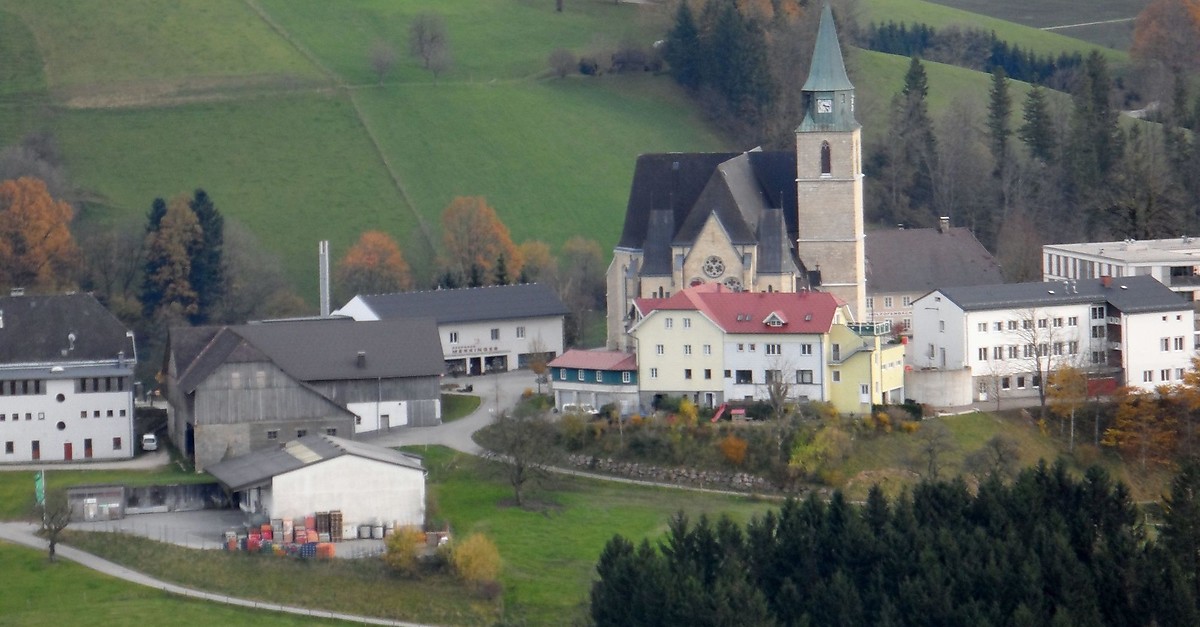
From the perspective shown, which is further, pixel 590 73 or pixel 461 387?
pixel 590 73

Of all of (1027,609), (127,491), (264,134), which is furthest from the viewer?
(264,134)

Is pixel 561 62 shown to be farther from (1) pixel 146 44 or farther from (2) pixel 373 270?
(2) pixel 373 270

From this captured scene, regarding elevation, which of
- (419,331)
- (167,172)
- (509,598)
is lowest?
(509,598)

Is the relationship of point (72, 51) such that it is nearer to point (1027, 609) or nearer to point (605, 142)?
point (605, 142)

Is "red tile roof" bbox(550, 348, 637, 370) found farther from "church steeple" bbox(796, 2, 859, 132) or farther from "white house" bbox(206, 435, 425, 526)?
"church steeple" bbox(796, 2, 859, 132)

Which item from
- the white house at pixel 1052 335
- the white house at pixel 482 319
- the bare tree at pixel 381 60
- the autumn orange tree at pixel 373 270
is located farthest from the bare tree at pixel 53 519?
the bare tree at pixel 381 60

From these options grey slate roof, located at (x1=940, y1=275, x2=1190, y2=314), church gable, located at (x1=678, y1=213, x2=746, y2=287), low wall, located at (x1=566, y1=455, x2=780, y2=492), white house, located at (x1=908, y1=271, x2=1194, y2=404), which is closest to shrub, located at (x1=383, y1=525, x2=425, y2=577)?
low wall, located at (x1=566, y1=455, x2=780, y2=492)

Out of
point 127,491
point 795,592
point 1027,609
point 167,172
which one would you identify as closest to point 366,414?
point 127,491

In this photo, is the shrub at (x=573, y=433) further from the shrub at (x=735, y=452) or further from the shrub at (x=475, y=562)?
the shrub at (x=475, y=562)

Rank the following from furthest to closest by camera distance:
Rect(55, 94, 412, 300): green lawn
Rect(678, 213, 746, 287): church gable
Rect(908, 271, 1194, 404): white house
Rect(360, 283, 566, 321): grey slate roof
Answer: Rect(55, 94, 412, 300): green lawn < Rect(360, 283, 566, 321): grey slate roof < Rect(678, 213, 746, 287): church gable < Rect(908, 271, 1194, 404): white house
